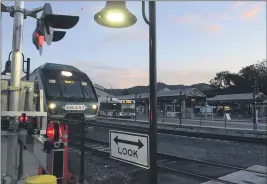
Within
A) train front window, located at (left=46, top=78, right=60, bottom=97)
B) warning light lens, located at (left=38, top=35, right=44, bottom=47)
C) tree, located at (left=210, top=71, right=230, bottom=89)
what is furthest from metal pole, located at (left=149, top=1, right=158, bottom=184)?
tree, located at (left=210, top=71, right=230, bottom=89)

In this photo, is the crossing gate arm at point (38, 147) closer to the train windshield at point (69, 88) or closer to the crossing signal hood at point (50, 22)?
the crossing signal hood at point (50, 22)

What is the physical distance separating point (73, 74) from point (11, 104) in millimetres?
10802

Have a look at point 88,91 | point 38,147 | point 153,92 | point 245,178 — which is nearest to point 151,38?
point 153,92

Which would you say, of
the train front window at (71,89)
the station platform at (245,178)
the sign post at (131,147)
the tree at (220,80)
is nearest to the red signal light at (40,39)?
the sign post at (131,147)

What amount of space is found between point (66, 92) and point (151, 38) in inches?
432

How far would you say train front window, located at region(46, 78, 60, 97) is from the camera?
1369 cm

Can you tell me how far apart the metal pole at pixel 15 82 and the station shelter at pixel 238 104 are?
47.1 m

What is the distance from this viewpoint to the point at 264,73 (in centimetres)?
8431

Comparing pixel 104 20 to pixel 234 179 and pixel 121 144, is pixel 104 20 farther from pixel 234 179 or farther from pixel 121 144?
pixel 234 179

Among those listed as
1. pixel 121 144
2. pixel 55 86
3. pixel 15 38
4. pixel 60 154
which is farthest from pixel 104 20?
pixel 55 86

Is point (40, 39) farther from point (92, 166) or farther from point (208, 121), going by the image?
point (208, 121)

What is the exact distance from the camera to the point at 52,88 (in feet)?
45.7

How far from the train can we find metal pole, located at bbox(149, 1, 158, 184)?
989cm

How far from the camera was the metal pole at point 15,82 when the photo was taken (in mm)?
4375
